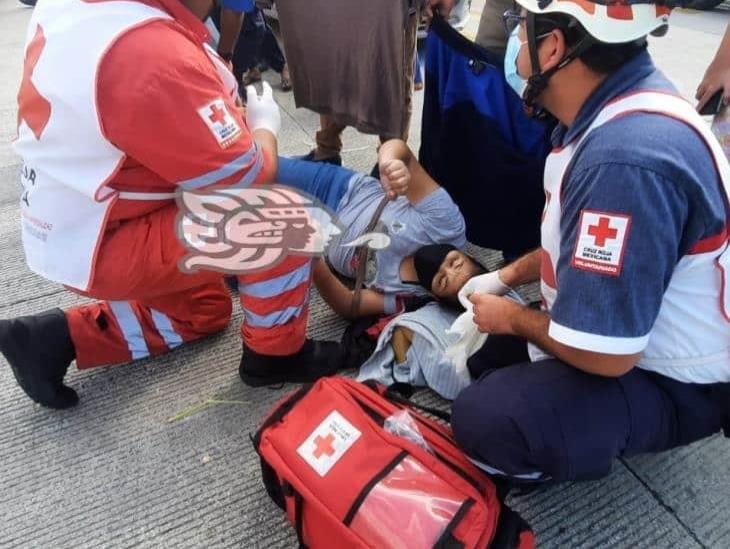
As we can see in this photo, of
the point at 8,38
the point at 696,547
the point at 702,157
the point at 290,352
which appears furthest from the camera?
the point at 8,38

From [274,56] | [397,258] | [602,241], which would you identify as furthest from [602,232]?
[274,56]

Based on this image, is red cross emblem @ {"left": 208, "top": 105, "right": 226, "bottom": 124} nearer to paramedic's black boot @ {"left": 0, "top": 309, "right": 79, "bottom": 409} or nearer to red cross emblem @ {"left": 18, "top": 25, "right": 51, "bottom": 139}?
red cross emblem @ {"left": 18, "top": 25, "right": 51, "bottom": 139}

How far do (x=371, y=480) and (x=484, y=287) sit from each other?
61cm

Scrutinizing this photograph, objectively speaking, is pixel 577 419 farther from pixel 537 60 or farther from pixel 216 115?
pixel 216 115

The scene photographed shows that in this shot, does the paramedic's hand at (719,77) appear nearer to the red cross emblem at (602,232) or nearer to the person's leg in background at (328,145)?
the red cross emblem at (602,232)

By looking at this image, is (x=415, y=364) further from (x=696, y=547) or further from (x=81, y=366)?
(x=81, y=366)

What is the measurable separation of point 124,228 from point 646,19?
105 centimetres

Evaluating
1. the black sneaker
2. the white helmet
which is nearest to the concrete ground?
Answer: the white helmet

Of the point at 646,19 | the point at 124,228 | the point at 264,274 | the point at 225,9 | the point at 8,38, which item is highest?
the point at 646,19

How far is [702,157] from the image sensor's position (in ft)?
2.72

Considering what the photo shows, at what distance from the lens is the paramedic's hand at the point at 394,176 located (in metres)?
1.50

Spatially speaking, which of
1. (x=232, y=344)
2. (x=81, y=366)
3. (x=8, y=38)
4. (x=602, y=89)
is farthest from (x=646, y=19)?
(x=8, y=38)

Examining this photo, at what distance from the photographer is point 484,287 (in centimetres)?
144

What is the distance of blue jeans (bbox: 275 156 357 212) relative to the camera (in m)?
1.78
